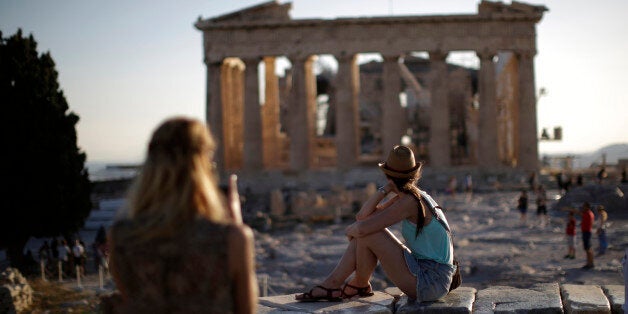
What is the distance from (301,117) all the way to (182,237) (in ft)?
114

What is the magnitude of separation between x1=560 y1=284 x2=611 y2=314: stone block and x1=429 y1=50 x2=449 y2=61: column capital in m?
30.2

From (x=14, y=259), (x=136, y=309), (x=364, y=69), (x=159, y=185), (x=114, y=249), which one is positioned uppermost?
(x=364, y=69)

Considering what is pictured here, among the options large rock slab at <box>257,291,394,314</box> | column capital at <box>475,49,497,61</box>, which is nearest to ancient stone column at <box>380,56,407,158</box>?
column capital at <box>475,49,497,61</box>

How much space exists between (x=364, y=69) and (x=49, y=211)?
34.1 m

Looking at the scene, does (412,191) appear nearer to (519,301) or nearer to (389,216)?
(389,216)

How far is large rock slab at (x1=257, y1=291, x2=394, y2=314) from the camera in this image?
689 cm

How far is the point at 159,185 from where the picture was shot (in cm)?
349

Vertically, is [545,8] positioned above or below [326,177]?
above

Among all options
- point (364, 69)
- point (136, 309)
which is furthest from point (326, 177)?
point (136, 309)

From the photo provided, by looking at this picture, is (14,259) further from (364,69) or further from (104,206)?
(364,69)

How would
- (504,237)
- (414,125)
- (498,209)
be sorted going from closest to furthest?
1. (504,237)
2. (498,209)
3. (414,125)

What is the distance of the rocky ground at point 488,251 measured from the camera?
51.1 feet

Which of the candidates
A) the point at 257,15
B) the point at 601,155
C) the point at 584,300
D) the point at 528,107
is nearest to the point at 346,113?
the point at 257,15

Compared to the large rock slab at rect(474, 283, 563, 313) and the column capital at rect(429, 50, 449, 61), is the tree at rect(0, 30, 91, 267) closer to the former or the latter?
the column capital at rect(429, 50, 449, 61)
